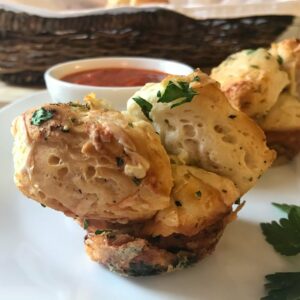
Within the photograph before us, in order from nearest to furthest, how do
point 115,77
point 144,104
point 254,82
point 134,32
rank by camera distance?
point 144,104
point 254,82
point 115,77
point 134,32

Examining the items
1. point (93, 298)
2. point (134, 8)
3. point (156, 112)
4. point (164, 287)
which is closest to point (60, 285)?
point (93, 298)

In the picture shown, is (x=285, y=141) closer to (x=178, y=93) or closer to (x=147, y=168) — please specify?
(x=178, y=93)

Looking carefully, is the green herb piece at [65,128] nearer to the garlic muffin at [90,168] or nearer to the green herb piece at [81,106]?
the garlic muffin at [90,168]

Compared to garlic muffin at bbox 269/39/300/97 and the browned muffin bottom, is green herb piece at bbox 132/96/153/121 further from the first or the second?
garlic muffin at bbox 269/39/300/97

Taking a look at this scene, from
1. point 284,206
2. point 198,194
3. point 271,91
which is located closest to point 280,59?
point 271,91

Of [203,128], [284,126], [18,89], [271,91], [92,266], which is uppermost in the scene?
[203,128]

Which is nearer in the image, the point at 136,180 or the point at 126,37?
the point at 136,180

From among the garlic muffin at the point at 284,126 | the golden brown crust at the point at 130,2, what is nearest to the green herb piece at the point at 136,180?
the garlic muffin at the point at 284,126

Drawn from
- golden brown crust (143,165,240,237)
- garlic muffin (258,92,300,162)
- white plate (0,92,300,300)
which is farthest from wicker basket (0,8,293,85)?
golden brown crust (143,165,240,237)
